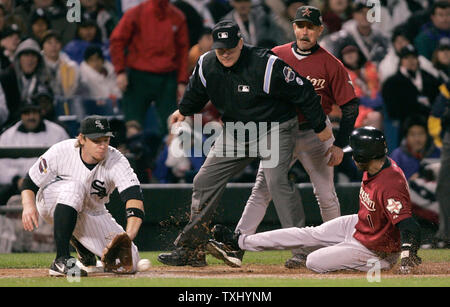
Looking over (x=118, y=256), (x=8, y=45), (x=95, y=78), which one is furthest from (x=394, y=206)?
(x=8, y=45)

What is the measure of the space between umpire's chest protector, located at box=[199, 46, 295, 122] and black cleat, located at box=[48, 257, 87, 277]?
1.52 meters

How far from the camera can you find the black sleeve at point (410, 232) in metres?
6.04

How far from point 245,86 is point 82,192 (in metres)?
1.34

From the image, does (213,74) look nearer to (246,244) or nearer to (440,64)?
(246,244)

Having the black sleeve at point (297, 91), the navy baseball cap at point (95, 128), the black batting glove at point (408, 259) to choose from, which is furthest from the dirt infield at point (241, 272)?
the black sleeve at point (297, 91)

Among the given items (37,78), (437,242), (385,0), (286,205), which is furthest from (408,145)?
(37,78)

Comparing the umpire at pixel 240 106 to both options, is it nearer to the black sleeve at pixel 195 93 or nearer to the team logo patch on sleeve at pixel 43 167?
the black sleeve at pixel 195 93

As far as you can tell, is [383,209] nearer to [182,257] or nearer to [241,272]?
[241,272]

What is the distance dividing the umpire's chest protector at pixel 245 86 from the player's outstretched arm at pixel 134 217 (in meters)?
0.97

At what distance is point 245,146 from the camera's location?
267 inches

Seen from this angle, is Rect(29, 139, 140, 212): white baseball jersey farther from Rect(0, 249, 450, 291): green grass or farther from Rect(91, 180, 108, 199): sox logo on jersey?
Rect(0, 249, 450, 291): green grass

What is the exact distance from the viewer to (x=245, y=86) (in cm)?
659

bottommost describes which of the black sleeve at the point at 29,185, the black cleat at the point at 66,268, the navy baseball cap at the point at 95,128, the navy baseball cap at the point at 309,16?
the black cleat at the point at 66,268

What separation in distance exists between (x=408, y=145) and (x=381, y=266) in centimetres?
343
